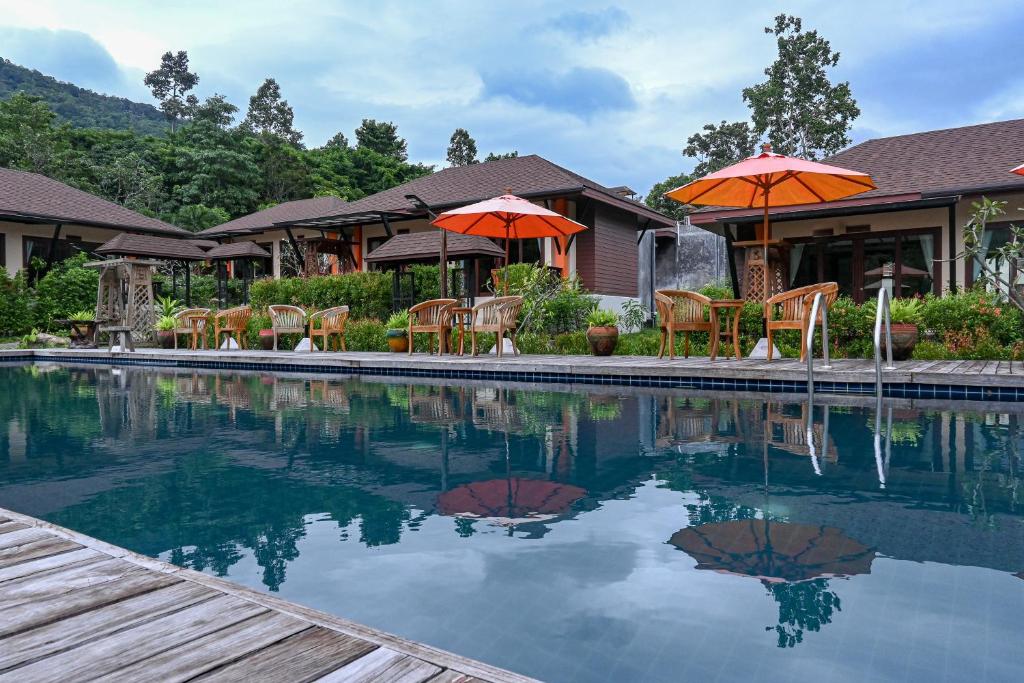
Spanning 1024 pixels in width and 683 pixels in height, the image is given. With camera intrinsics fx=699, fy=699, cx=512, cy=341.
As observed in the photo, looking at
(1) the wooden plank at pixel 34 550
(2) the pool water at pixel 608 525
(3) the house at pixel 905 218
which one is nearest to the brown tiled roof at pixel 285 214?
(3) the house at pixel 905 218

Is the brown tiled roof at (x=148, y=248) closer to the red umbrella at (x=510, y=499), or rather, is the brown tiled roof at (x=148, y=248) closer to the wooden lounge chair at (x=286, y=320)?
the wooden lounge chair at (x=286, y=320)

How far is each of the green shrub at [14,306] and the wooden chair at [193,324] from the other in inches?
226

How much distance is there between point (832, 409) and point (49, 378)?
10964mm

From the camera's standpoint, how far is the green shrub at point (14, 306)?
61.0 feet

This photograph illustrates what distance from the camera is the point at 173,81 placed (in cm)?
6594

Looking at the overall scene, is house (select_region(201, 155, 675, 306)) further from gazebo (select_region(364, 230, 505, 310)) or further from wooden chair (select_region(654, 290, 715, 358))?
wooden chair (select_region(654, 290, 715, 358))

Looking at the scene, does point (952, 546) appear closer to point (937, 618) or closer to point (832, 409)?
point (937, 618)

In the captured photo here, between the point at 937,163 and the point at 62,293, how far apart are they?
22.1m

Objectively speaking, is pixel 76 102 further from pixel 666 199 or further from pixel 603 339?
pixel 603 339

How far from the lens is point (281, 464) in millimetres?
4105

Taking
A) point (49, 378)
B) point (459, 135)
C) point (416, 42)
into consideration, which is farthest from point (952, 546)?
point (459, 135)

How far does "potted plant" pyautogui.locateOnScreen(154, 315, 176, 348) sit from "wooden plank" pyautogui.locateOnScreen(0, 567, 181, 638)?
1663 centimetres

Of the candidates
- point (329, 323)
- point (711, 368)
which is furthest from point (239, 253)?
point (711, 368)

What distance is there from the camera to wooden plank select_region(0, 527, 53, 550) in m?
2.13
